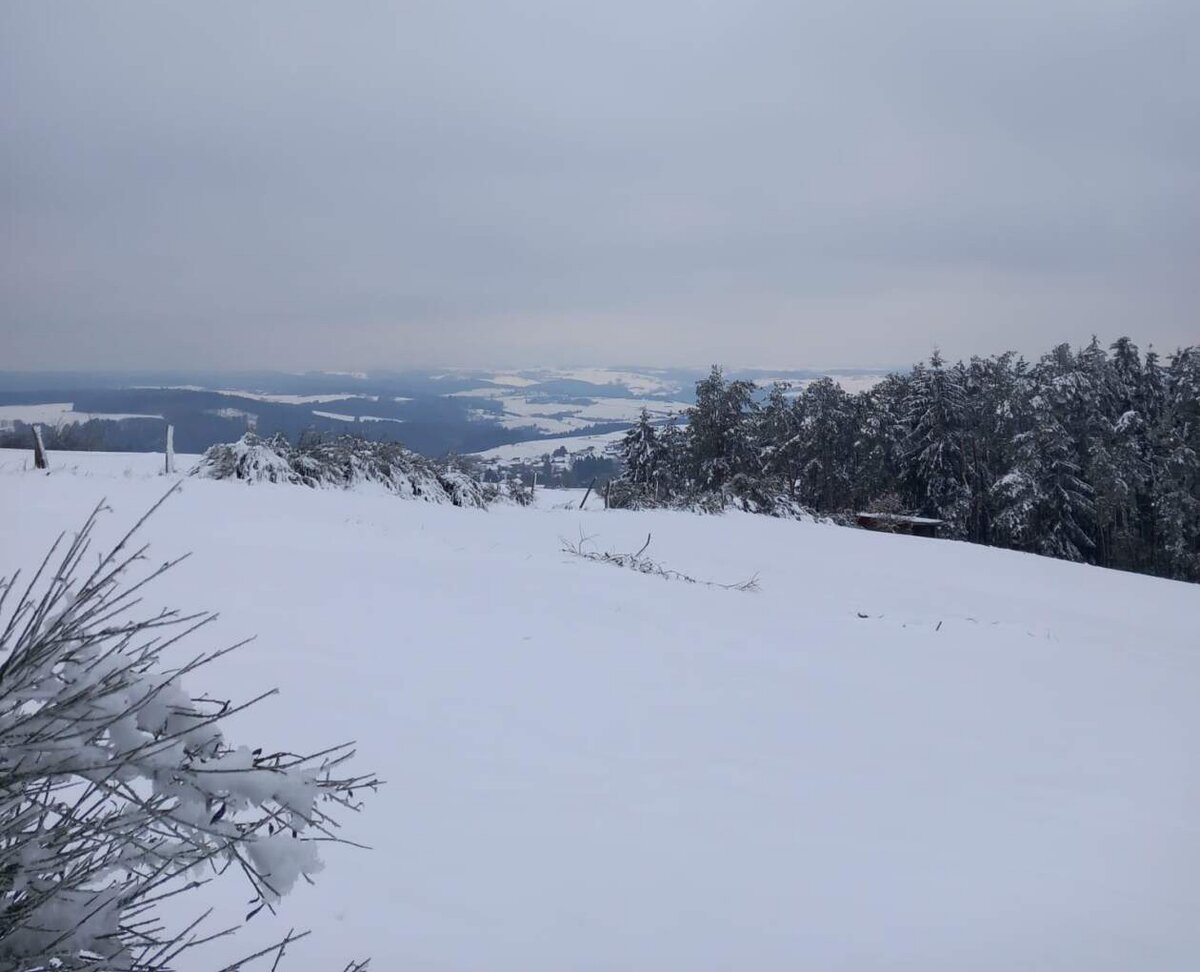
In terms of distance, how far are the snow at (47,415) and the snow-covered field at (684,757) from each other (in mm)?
831

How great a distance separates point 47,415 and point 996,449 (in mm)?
31804

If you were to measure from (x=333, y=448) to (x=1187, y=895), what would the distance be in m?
12.9

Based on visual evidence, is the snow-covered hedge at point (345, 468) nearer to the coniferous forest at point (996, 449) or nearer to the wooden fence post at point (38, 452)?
the wooden fence post at point (38, 452)

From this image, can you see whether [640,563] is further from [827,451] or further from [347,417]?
[827,451]

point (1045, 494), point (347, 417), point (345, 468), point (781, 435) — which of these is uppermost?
point (347, 417)

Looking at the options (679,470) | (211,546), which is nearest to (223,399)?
(211,546)

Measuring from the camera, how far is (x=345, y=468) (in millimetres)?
13289

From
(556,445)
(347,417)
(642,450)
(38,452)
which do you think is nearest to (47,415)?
(38,452)

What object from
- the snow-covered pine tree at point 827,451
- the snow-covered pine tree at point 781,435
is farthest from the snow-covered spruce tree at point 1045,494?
the snow-covered pine tree at point 781,435

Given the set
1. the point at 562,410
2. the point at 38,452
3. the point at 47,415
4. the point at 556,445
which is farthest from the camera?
the point at 562,410

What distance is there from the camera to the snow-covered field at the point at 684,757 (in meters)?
2.73

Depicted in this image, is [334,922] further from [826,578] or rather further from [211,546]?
[826,578]

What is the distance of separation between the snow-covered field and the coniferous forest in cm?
1982

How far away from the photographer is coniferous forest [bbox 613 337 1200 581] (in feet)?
90.7
